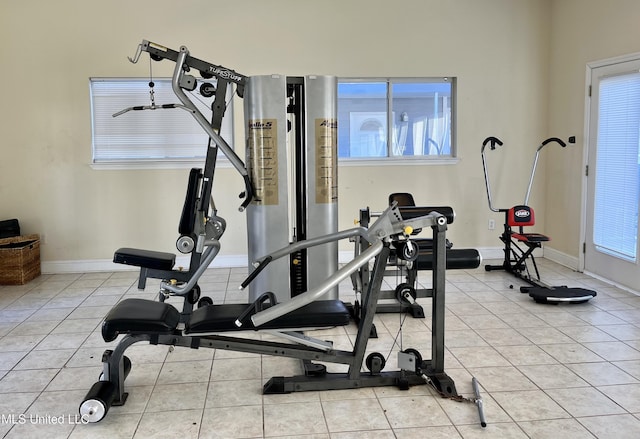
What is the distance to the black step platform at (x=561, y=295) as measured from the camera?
4.65 m

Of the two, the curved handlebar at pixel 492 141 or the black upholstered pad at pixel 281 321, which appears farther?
the curved handlebar at pixel 492 141

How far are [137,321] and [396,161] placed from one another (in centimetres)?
400

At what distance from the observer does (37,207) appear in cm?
596

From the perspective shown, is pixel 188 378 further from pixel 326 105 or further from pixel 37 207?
pixel 37 207

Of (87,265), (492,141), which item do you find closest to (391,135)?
(492,141)

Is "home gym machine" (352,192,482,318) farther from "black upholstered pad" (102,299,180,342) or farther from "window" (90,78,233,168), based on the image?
"window" (90,78,233,168)

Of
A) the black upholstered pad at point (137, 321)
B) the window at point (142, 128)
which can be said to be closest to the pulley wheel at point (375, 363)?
the black upholstered pad at point (137, 321)

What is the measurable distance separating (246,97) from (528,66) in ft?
11.9

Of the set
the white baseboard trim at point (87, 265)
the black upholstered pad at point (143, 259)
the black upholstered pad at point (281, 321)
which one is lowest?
the white baseboard trim at point (87, 265)

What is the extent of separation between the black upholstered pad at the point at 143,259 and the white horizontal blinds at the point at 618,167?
12.9 feet

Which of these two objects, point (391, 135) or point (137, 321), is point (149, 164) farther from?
point (137, 321)

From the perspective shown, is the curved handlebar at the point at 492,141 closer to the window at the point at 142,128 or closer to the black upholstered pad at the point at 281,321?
the window at the point at 142,128

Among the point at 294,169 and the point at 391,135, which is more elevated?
the point at 391,135

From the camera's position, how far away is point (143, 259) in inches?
144
